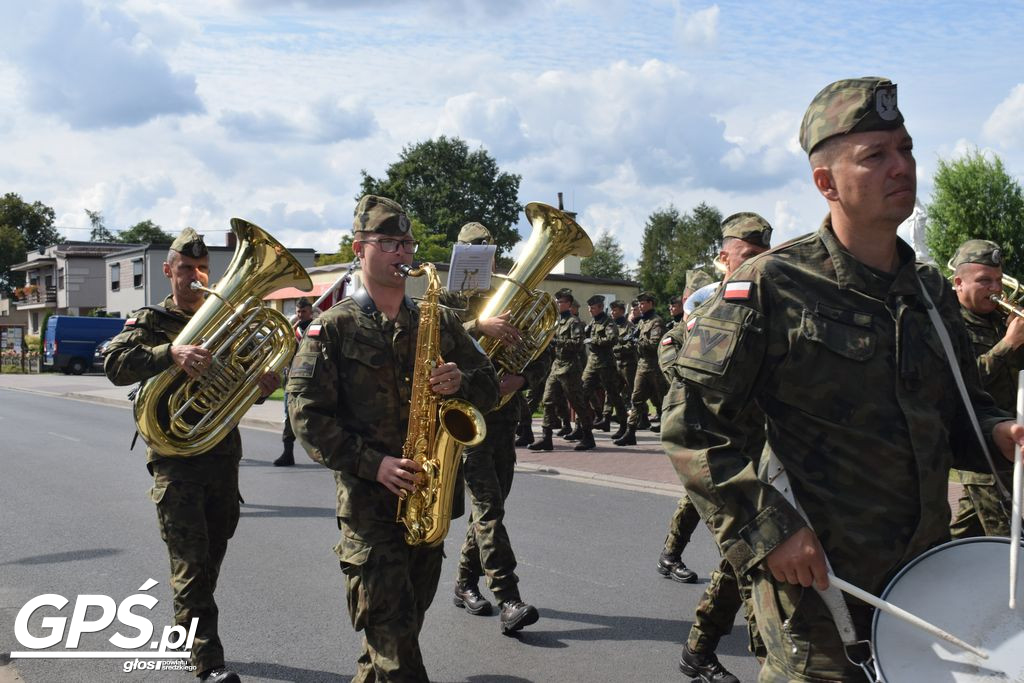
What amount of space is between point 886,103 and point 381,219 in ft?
7.30

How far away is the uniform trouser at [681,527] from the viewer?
619 cm

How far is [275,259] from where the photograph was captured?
217 inches

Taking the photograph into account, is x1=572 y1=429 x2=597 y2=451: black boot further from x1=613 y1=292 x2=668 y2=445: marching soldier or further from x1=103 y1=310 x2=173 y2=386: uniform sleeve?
x1=103 y1=310 x2=173 y2=386: uniform sleeve

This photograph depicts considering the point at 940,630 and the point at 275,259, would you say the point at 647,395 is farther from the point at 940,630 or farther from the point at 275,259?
the point at 940,630

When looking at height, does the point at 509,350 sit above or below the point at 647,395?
above

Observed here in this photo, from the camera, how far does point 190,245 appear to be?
17.0 feet

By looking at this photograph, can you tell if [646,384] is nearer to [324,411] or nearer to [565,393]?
[565,393]

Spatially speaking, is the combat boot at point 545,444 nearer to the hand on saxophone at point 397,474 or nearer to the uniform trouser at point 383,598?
the uniform trouser at point 383,598

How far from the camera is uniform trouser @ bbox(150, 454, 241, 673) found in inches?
182

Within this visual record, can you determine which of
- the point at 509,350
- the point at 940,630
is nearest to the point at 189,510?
the point at 509,350

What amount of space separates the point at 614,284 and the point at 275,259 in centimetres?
4381

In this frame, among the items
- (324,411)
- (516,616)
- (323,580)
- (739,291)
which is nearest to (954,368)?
(739,291)

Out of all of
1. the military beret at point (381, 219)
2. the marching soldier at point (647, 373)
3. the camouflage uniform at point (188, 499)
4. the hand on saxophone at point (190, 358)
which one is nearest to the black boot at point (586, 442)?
the marching soldier at point (647, 373)

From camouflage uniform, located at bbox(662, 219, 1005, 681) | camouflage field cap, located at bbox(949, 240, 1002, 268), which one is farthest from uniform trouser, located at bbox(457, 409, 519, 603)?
camouflage uniform, located at bbox(662, 219, 1005, 681)
